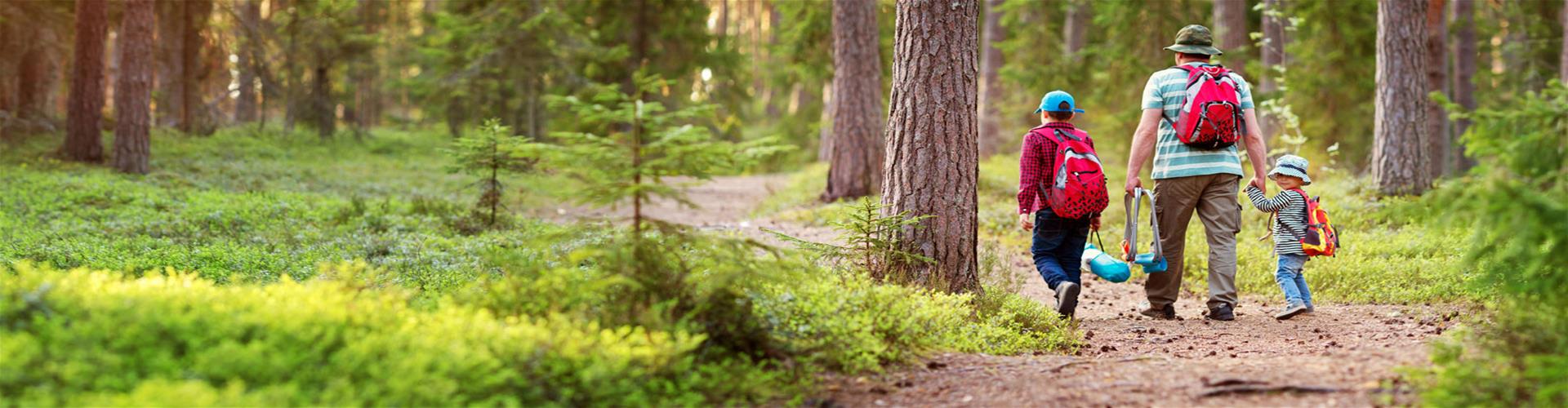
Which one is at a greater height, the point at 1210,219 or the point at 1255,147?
the point at 1255,147

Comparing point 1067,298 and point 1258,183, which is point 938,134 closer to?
point 1067,298

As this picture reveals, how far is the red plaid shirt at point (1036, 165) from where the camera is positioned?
6.90m

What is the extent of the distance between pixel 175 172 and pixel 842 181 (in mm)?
10551

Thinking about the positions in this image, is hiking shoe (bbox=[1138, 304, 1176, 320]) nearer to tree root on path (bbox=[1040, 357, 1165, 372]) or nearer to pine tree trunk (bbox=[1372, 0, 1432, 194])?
tree root on path (bbox=[1040, 357, 1165, 372])

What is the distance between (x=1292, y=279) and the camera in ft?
24.4

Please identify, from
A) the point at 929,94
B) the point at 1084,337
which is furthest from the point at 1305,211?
the point at 929,94

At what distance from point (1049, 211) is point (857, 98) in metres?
8.40

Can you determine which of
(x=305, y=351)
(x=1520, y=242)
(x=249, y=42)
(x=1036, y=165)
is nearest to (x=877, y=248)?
(x=1036, y=165)

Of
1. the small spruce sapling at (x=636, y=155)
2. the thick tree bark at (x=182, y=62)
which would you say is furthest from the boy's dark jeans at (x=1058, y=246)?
the thick tree bark at (x=182, y=62)

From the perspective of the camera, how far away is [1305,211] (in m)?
7.44

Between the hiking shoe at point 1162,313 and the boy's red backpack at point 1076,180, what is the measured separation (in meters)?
1.23

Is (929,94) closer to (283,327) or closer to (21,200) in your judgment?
(283,327)

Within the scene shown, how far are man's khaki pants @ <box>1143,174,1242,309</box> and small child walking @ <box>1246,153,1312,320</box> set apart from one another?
1.14 feet

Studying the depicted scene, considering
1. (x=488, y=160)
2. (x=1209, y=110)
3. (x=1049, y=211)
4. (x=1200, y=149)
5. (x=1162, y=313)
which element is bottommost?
(x=1162, y=313)
